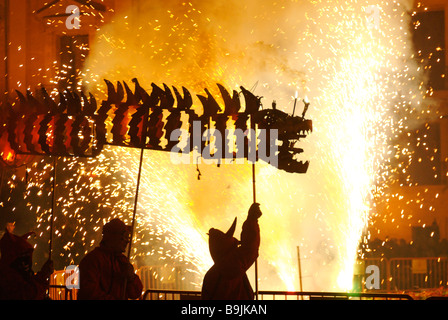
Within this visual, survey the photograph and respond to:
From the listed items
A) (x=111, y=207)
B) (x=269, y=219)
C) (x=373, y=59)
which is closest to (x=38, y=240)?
(x=111, y=207)

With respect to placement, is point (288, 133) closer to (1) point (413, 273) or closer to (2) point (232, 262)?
(2) point (232, 262)

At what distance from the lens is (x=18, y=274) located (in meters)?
5.65

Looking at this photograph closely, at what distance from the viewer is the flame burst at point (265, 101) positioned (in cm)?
1327

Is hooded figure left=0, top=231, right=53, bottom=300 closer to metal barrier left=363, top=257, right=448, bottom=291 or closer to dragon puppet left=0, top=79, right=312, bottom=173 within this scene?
dragon puppet left=0, top=79, right=312, bottom=173

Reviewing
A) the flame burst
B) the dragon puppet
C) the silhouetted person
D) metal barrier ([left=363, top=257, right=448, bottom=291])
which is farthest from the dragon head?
metal barrier ([left=363, top=257, right=448, bottom=291])

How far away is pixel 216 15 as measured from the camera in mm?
14180

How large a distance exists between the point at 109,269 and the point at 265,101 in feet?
31.0

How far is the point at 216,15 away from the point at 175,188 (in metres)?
3.79

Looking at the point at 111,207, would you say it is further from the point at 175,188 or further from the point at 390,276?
the point at 390,276

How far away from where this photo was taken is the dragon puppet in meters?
5.41
